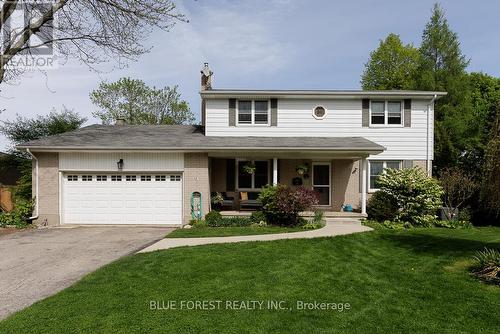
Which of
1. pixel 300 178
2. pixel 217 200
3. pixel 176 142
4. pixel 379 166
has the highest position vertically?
pixel 176 142

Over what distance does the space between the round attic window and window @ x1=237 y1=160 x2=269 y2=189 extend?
337 cm

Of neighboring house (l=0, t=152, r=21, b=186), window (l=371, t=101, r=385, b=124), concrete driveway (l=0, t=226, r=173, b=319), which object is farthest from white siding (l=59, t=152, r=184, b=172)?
neighboring house (l=0, t=152, r=21, b=186)

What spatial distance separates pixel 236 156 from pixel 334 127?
201 inches

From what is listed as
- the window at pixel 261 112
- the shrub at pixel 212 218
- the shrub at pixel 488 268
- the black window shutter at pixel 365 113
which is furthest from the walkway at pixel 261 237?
the window at pixel 261 112

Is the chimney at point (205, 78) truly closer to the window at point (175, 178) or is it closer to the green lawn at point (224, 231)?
the window at point (175, 178)

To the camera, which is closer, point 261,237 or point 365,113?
point 261,237

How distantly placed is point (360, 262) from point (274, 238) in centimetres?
323

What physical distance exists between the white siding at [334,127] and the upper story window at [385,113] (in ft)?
1.23

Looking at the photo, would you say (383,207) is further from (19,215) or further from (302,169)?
(19,215)

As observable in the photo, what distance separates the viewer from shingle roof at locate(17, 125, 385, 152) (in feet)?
44.7

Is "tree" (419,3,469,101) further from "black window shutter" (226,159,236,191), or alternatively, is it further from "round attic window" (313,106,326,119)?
"black window shutter" (226,159,236,191)

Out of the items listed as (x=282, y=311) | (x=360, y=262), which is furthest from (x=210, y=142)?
(x=282, y=311)

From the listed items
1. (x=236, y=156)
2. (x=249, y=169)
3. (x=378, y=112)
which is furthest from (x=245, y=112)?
(x=378, y=112)

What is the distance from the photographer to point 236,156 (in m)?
15.0
